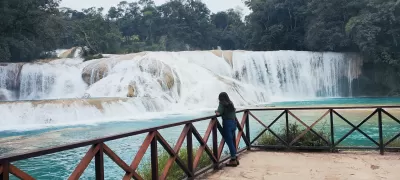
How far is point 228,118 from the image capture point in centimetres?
628

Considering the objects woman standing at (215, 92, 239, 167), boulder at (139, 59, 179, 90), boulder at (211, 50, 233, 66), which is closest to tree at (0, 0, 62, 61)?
boulder at (139, 59, 179, 90)

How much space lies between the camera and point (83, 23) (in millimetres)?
42906

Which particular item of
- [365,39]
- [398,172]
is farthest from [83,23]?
[398,172]

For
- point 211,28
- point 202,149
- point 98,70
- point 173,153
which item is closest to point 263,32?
point 211,28

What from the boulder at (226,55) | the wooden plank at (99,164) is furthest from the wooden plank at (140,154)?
the boulder at (226,55)

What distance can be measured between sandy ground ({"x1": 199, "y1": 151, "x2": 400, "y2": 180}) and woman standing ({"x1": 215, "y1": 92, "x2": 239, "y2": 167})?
1.13 ft

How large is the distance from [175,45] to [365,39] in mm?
31210

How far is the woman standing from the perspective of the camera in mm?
6246

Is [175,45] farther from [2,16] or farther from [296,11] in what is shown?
[2,16]

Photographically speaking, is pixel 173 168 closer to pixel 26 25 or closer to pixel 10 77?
pixel 10 77

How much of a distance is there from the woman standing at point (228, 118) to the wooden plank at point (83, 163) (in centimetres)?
286

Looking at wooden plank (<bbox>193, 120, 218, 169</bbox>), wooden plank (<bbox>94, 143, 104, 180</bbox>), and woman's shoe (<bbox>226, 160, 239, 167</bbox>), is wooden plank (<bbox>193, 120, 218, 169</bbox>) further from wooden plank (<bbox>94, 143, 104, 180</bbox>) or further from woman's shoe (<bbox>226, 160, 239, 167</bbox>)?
wooden plank (<bbox>94, 143, 104, 180</bbox>)

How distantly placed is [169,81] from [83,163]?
21.5 meters

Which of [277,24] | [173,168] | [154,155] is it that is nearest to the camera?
[154,155]
